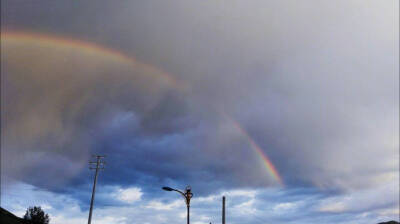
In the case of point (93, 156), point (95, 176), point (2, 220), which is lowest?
point (2, 220)

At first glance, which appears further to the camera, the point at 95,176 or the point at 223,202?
the point at 95,176

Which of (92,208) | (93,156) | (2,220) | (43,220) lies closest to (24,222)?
(2,220)

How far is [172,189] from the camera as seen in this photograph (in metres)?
26.0

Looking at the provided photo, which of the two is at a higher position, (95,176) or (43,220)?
(95,176)

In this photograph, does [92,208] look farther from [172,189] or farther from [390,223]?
[390,223]

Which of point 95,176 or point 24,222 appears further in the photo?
point 95,176

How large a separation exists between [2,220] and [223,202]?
94.3 ft

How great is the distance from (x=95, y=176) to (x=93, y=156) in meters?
4.01

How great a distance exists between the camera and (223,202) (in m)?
25.9

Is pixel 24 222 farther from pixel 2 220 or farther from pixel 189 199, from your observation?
pixel 189 199

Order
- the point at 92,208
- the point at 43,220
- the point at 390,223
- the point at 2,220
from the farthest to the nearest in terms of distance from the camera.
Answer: the point at 390,223, the point at 43,220, the point at 92,208, the point at 2,220

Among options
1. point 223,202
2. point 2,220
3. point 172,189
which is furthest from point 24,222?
point 223,202

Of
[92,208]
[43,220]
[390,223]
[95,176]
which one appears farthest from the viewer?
[390,223]

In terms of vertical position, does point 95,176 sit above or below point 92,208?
above
